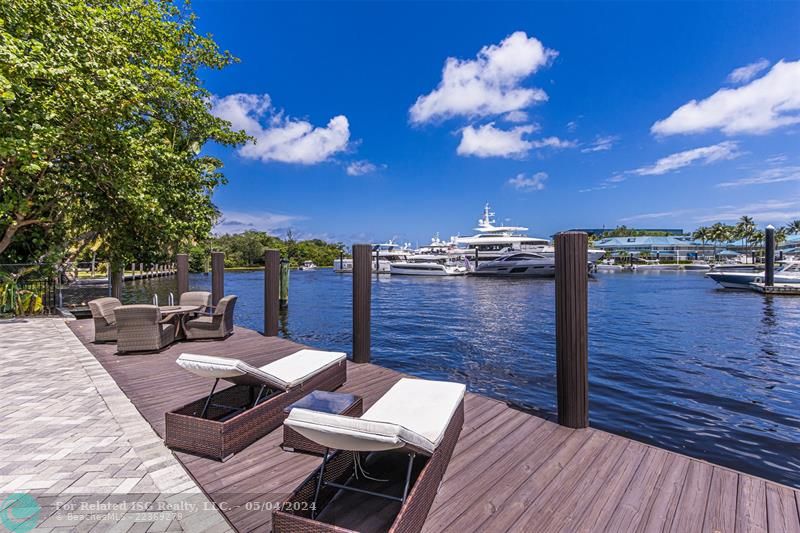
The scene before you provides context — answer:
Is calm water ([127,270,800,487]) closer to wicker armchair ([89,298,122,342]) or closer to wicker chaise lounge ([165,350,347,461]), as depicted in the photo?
wicker chaise lounge ([165,350,347,461])

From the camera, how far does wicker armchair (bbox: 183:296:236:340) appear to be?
653 cm

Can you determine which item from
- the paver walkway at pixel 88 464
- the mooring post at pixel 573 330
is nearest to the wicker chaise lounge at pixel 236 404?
the paver walkway at pixel 88 464

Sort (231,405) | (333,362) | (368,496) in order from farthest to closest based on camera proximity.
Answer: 1. (333,362)
2. (231,405)
3. (368,496)

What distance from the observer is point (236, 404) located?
127 inches

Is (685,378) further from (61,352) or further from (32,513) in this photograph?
(61,352)

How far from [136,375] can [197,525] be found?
3448 mm

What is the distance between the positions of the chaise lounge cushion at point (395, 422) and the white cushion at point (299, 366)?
3.15ft

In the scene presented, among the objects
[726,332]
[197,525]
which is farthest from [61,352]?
[726,332]

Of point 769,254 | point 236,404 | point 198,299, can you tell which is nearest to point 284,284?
point 198,299

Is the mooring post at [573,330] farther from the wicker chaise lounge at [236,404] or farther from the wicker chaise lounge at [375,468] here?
the wicker chaise lounge at [236,404]

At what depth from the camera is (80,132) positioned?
7.84 meters

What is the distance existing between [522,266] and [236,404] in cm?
3561

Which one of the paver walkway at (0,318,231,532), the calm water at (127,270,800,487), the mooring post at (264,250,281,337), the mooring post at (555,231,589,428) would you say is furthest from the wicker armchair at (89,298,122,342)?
the mooring post at (555,231,589,428)

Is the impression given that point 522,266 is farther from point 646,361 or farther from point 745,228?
point 745,228
